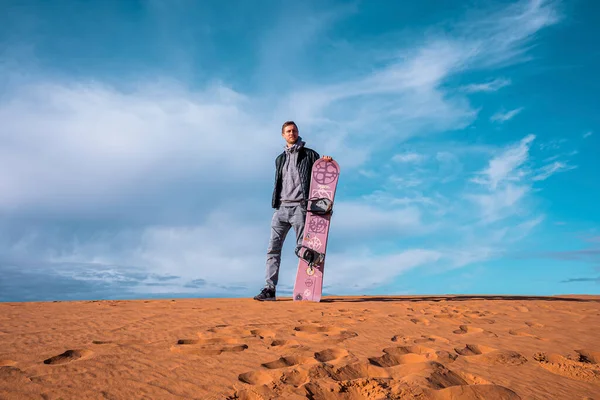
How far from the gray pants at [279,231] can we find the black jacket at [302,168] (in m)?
0.27

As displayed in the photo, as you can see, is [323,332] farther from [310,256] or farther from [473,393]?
[310,256]

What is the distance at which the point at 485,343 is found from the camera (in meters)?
3.16

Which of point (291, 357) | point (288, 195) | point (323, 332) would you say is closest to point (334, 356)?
point (291, 357)

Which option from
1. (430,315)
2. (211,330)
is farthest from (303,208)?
(211,330)

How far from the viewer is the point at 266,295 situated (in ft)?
21.1

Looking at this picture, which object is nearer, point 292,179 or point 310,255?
point 310,255

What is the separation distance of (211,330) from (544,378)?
8.28ft

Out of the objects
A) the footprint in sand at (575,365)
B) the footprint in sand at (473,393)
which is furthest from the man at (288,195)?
the footprint in sand at (473,393)

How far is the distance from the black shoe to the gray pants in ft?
0.28

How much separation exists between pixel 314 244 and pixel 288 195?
975mm

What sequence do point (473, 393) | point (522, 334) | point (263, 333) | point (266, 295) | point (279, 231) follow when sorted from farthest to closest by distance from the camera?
point (279, 231) < point (266, 295) < point (522, 334) < point (263, 333) < point (473, 393)

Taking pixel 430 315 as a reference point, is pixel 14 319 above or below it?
below

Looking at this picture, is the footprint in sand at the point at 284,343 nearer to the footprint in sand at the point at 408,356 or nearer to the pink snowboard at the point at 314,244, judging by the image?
the footprint in sand at the point at 408,356

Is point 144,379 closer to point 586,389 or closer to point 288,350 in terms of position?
point 288,350
